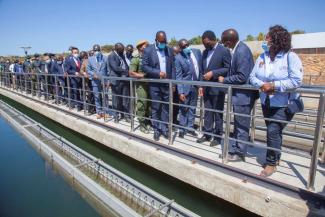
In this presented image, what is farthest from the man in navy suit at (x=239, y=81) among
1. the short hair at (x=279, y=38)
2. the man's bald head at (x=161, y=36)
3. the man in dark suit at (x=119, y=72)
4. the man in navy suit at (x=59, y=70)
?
the man in navy suit at (x=59, y=70)

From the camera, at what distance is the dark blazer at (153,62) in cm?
492

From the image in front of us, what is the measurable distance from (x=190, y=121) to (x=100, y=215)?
217 cm

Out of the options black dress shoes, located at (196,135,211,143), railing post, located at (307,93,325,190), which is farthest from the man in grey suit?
railing post, located at (307,93,325,190)

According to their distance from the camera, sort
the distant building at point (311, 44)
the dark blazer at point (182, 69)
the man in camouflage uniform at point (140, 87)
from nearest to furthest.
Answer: the dark blazer at point (182, 69) < the man in camouflage uniform at point (140, 87) < the distant building at point (311, 44)

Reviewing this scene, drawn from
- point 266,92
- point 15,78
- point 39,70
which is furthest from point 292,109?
point 15,78

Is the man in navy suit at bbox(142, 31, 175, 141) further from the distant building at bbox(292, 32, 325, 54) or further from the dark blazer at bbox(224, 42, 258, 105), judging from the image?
the distant building at bbox(292, 32, 325, 54)

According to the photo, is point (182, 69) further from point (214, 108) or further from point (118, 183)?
point (118, 183)

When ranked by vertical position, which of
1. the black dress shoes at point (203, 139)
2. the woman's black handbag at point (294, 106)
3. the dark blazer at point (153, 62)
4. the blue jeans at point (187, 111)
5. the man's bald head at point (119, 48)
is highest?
the man's bald head at point (119, 48)

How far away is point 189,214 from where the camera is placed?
3666 millimetres

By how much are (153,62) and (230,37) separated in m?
1.50

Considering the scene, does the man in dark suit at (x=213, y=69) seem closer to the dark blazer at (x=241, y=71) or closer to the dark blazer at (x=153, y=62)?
the dark blazer at (x=241, y=71)

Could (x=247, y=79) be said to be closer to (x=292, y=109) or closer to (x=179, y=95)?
(x=292, y=109)

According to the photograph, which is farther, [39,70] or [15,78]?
[15,78]

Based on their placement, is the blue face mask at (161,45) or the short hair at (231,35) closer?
the short hair at (231,35)
